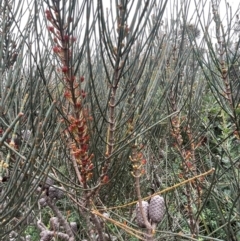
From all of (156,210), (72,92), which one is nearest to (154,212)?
(156,210)

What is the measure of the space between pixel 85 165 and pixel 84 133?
4.4 inches

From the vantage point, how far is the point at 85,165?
139cm

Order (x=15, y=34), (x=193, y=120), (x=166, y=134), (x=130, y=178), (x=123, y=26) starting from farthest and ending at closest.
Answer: (x=166, y=134)
(x=193, y=120)
(x=130, y=178)
(x=15, y=34)
(x=123, y=26)

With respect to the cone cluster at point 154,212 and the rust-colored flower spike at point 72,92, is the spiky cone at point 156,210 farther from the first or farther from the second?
the rust-colored flower spike at point 72,92

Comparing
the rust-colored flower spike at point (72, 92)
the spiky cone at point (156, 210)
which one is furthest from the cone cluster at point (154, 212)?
the rust-colored flower spike at point (72, 92)

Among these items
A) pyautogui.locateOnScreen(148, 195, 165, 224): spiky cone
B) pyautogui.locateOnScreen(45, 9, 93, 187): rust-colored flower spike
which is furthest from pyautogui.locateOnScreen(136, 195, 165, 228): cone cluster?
pyautogui.locateOnScreen(45, 9, 93, 187): rust-colored flower spike

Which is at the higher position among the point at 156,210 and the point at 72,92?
the point at 72,92

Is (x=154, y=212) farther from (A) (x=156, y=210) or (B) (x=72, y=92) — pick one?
(B) (x=72, y=92)

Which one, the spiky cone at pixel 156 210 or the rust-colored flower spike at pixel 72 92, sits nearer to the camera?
the rust-colored flower spike at pixel 72 92

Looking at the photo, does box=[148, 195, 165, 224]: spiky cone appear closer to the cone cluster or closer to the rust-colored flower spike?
the cone cluster

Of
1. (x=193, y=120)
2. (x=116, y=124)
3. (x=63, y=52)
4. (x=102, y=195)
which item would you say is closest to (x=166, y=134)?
(x=193, y=120)

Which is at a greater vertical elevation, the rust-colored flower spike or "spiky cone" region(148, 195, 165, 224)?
the rust-colored flower spike

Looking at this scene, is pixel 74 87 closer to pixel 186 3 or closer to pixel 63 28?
pixel 63 28

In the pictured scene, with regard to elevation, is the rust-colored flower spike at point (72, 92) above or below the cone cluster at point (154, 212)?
above
